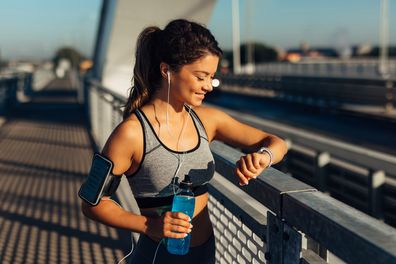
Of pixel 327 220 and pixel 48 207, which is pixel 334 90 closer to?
pixel 48 207

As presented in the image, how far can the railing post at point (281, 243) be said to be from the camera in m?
1.91

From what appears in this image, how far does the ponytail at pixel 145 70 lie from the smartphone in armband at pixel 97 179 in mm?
311

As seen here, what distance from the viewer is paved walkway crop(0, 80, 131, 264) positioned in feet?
16.5

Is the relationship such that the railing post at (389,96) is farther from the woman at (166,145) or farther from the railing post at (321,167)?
the woman at (166,145)

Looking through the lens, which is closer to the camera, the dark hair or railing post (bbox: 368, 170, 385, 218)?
the dark hair

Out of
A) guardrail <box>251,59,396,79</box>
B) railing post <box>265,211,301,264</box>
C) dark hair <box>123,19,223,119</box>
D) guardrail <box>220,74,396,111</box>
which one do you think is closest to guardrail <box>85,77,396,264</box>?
railing post <box>265,211,301,264</box>

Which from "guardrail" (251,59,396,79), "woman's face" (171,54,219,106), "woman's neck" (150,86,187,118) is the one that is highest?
"woman's face" (171,54,219,106)

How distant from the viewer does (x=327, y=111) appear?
21.2m

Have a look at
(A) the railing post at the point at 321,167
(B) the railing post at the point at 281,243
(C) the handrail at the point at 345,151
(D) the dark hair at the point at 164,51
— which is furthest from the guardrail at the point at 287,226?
(A) the railing post at the point at 321,167

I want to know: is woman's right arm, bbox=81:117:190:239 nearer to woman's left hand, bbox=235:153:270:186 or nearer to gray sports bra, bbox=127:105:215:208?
gray sports bra, bbox=127:105:215:208

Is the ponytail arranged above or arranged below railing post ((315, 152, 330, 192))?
above

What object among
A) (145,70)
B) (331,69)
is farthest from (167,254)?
(331,69)

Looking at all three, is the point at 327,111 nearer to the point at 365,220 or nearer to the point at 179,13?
the point at 179,13

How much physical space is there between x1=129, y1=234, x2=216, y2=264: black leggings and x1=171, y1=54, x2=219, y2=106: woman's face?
1.89ft
